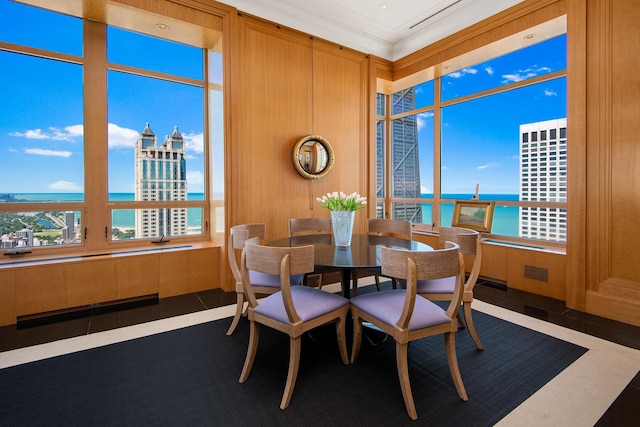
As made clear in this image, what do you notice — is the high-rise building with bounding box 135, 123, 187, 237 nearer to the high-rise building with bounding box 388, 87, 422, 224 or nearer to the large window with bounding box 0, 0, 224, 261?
the large window with bounding box 0, 0, 224, 261

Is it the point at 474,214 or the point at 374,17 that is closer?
the point at 374,17

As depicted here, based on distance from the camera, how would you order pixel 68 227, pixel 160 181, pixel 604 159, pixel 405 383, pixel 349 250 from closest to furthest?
pixel 405 383 < pixel 349 250 < pixel 604 159 < pixel 68 227 < pixel 160 181

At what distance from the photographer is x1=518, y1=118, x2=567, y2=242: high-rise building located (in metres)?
3.77

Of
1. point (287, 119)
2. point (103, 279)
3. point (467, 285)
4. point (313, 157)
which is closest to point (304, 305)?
point (467, 285)

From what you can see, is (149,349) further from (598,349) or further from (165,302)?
(598,349)

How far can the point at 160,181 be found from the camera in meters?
3.89

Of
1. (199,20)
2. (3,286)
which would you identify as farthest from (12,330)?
(199,20)

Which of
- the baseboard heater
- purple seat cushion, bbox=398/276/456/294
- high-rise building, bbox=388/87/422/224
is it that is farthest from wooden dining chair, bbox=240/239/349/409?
high-rise building, bbox=388/87/422/224

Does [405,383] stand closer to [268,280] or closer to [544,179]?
[268,280]

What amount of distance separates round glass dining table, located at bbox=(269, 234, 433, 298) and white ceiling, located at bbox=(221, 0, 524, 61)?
2904mm

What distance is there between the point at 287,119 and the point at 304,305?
280 cm

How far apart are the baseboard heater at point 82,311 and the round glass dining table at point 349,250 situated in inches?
68.3

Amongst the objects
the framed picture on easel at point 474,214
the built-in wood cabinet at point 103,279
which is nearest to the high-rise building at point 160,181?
the built-in wood cabinet at point 103,279

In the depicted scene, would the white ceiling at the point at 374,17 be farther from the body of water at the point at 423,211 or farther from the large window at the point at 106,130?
the body of water at the point at 423,211
